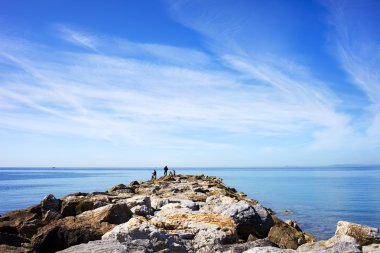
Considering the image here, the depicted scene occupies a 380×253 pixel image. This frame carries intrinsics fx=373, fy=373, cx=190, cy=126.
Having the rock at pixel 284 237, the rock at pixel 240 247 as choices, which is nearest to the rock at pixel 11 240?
the rock at pixel 240 247

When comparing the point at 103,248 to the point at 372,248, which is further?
the point at 372,248

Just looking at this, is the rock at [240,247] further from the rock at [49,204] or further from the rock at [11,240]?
the rock at [49,204]

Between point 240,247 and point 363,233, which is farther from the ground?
point 363,233

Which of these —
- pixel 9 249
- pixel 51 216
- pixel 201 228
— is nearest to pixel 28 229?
pixel 51 216

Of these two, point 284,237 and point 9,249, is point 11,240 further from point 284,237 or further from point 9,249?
point 284,237

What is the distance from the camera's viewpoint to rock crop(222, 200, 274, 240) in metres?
9.46

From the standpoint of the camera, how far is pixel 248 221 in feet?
31.5

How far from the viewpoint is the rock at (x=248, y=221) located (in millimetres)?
9461

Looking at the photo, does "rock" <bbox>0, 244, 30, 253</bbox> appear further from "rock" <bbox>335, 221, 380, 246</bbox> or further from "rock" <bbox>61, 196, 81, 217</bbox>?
"rock" <bbox>335, 221, 380, 246</bbox>

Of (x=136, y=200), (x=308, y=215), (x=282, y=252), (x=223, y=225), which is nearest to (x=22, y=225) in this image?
(x=136, y=200)

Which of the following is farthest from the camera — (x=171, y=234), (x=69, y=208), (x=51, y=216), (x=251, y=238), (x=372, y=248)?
(x=69, y=208)

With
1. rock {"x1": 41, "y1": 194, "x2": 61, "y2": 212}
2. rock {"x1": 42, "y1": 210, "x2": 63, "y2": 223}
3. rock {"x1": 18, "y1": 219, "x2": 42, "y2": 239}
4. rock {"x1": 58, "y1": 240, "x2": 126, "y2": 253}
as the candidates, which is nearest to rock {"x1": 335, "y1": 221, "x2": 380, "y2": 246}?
rock {"x1": 58, "y1": 240, "x2": 126, "y2": 253}

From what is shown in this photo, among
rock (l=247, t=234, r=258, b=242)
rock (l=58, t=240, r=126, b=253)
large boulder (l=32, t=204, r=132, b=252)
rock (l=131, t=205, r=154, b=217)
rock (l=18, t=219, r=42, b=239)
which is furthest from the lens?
rock (l=131, t=205, r=154, b=217)

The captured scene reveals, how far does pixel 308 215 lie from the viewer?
29.2m
